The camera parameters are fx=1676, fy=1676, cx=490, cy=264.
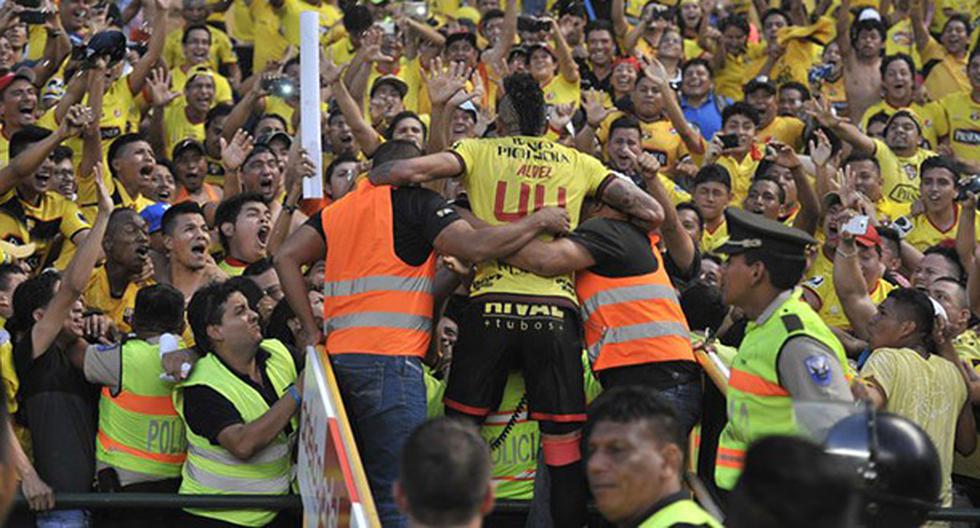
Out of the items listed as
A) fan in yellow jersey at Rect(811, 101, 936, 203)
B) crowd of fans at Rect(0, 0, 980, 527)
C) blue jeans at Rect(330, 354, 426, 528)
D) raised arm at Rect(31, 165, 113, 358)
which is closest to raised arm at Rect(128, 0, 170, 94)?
crowd of fans at Rect(0, 0, 980, 527)

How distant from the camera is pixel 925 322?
8.31m

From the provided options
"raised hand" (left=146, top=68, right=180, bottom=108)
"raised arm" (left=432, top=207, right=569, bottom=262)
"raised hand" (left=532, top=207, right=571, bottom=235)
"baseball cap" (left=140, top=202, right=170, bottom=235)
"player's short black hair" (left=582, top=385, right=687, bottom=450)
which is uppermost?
"player's short black hair" (left=582, top=385, right=687, bottom=450)

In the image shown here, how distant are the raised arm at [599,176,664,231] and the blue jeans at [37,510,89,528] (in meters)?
2.90

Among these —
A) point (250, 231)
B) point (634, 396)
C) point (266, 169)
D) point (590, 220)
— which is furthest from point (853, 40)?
A: point (634, 396)

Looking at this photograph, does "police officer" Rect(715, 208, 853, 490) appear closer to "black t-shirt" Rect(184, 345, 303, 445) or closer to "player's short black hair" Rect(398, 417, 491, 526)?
"player's short black hair" Rect(398, 417, 491, 526)

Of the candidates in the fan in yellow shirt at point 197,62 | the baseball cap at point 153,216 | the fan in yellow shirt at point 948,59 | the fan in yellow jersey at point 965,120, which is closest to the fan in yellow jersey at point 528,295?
the baseball cap at point 153,216

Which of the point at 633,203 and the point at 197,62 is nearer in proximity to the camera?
the point at 633,203

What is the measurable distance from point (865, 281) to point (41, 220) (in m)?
5.21

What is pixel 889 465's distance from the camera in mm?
4938

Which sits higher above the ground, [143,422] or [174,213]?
[174,213]

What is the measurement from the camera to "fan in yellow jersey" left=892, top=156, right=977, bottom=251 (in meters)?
12.2

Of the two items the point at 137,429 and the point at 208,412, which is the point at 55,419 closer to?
the point at 137,429

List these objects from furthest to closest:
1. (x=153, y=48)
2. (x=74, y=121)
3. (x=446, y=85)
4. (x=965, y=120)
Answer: (x=965, y=120), (x=153, y=48), (x=74, y=121), (x=446, y=85)

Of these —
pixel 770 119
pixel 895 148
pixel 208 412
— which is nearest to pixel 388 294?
pixel 208 412
